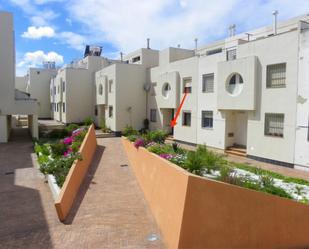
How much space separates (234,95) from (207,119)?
3.43 meters

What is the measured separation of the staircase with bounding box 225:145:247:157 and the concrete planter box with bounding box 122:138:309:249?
9.41 meters

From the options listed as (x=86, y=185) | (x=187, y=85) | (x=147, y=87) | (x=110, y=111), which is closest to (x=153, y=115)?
(x=147, y=87)

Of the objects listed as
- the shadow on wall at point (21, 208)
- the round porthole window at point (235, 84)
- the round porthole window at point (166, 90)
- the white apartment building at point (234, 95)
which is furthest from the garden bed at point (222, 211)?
the round porthole window at point (166, 90)

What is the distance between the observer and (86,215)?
8.42 m

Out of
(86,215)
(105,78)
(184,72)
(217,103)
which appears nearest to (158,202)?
(86,215)

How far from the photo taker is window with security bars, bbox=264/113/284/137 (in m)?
14.2

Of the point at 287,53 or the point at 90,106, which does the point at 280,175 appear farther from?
the point at 90,106

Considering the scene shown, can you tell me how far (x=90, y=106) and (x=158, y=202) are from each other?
25395 millimetres

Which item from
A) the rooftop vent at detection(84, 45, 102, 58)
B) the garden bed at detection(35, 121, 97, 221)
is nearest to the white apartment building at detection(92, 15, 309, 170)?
the garden bed at detection(35, 121, 97, 221)

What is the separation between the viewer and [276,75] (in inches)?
561

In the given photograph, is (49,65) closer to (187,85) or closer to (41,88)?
(41,88)

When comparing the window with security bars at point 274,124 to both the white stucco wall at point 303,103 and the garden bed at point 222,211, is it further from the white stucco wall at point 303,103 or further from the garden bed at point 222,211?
the garden bed at point 222,211

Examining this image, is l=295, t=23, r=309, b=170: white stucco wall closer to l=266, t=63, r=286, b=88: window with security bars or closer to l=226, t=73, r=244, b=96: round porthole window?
l=266, t=63, r=286, b=88: window with security bars

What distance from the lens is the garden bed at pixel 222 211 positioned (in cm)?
605
